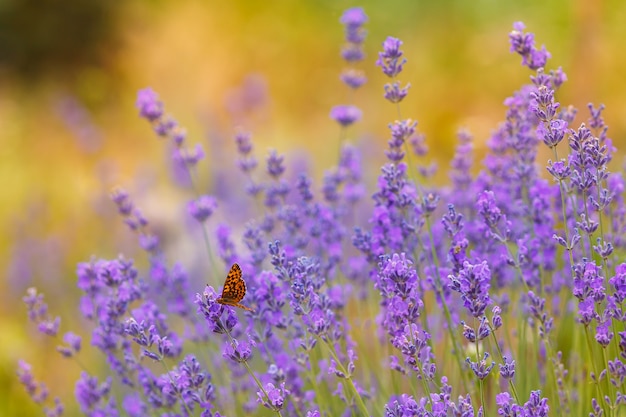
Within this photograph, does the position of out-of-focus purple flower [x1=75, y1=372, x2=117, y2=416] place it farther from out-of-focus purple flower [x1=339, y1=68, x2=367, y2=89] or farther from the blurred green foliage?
the blurred green foliage

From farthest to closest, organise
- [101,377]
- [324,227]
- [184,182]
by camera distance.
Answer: [184,182]
[101,377]
[324,227]

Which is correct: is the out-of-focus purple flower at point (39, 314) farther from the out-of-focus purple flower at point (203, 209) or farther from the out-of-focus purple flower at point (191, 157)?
the out-of-focus purple flower at point (191, 157)

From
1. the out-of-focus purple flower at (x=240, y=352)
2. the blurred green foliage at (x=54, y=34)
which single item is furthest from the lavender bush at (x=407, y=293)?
the blurred green foliage at (x=54, y=34)

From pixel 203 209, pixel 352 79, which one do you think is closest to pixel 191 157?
pixel 203 209

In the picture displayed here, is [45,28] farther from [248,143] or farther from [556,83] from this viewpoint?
[556,83]

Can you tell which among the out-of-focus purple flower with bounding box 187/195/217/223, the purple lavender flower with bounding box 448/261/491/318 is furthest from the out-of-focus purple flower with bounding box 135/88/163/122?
the purple lavender flower with bounding box 448/261/491/318

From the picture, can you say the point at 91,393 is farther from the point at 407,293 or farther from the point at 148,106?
the point at 407,293

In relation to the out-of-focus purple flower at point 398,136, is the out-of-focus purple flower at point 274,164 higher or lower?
higher

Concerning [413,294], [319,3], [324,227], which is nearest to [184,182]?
[324,227]
